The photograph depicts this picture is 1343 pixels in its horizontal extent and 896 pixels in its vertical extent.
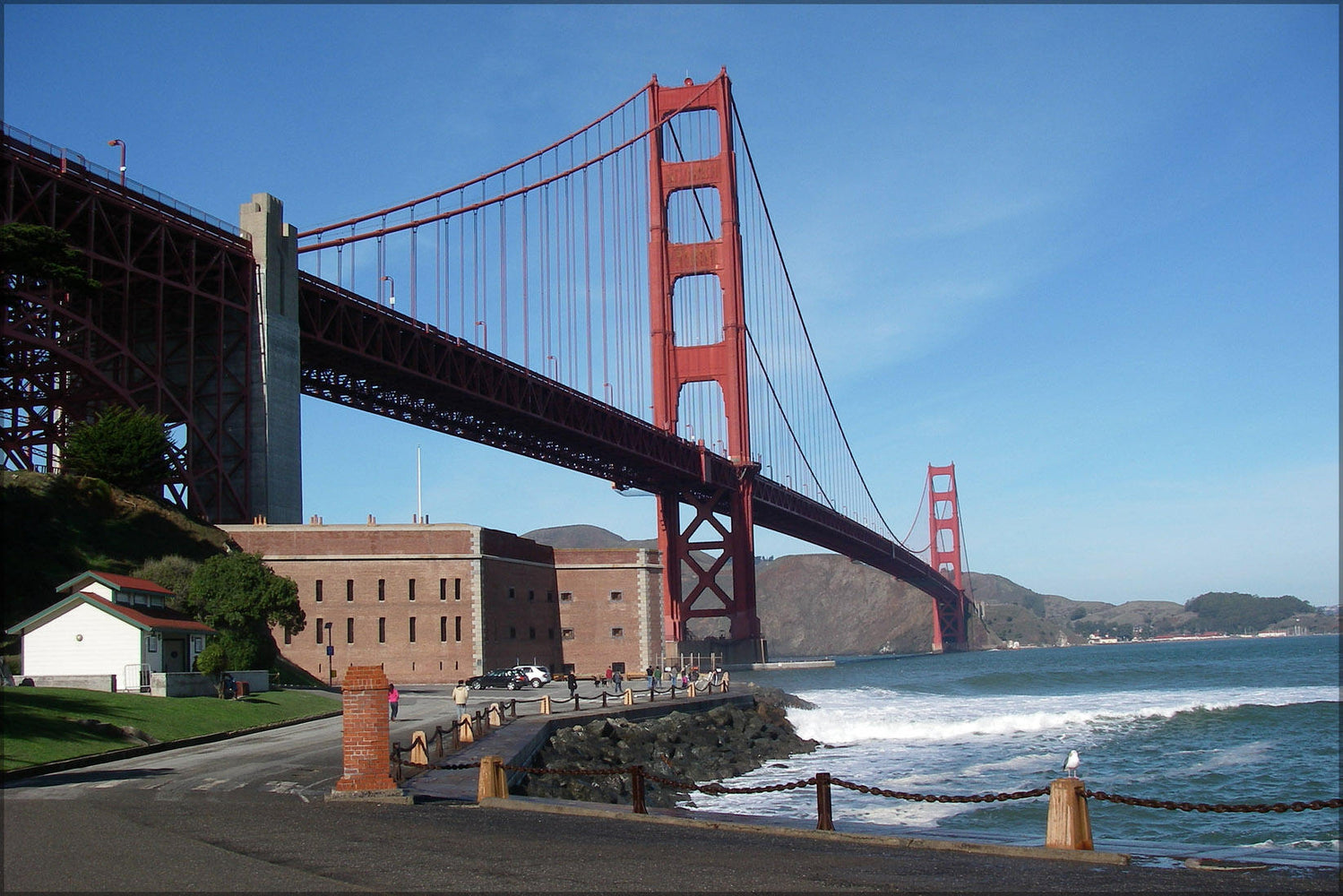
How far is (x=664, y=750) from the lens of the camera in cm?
3394

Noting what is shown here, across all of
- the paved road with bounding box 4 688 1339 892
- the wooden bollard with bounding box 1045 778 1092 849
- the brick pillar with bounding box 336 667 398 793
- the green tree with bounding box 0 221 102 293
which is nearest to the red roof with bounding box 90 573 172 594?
the green tree with bounding box 0 221 102 293

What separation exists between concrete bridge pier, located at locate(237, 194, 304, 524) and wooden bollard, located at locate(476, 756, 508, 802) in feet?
115

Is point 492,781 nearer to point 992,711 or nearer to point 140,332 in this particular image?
point 140,332

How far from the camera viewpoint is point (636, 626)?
224 ft

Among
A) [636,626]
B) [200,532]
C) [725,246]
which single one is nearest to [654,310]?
[725,246]

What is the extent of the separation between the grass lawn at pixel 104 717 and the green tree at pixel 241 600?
193 inches

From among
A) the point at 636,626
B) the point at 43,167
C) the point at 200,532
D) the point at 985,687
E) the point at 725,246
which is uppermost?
the point at 725,246

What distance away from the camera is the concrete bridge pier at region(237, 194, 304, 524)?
162 feet

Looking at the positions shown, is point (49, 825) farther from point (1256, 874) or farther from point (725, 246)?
point (725, 246)

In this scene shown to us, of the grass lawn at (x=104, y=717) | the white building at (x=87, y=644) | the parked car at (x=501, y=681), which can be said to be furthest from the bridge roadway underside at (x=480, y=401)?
the grass lawn at (x=104, y=717)

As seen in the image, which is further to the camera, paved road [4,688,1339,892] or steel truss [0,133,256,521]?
steel truss [0,133,256,521]

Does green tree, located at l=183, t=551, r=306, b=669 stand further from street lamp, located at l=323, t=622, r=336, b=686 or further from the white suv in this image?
the white suv

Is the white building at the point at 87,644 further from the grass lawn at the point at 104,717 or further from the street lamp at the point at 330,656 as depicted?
the street lamp at the point at 330,656

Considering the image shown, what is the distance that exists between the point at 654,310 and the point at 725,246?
269 inches
